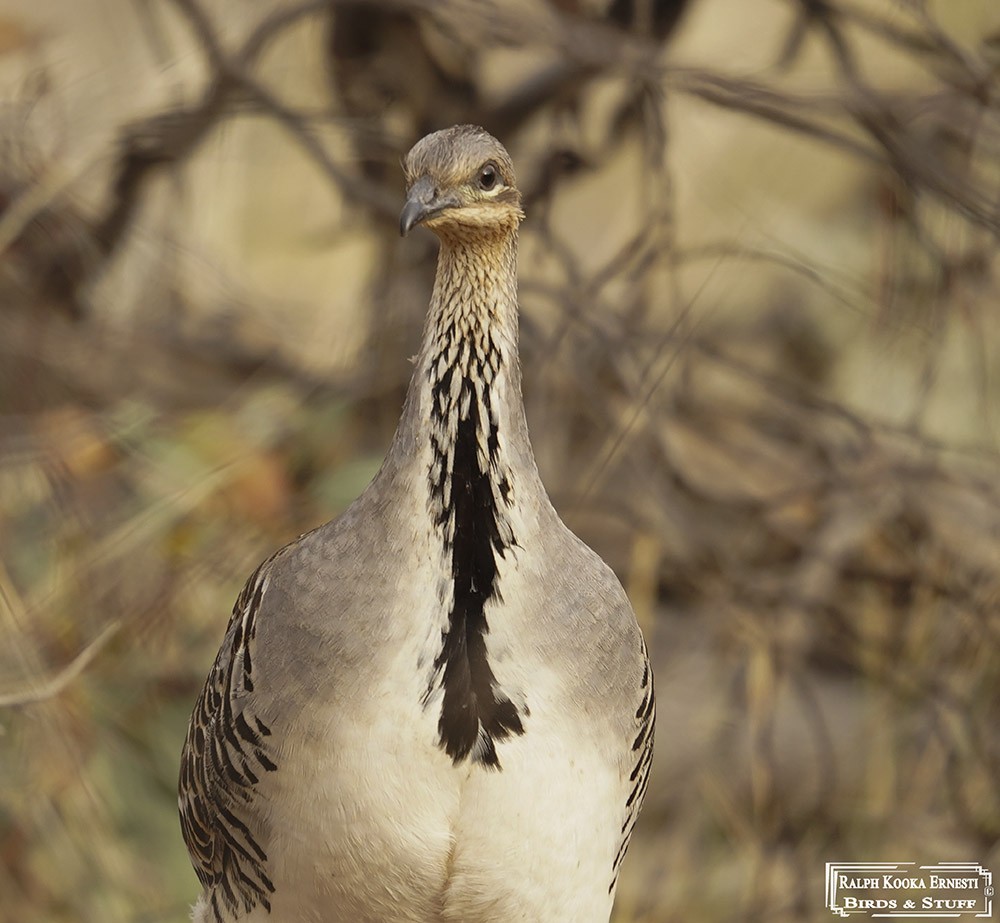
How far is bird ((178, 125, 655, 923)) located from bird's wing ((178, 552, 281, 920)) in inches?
0.4

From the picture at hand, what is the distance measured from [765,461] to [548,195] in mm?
1304

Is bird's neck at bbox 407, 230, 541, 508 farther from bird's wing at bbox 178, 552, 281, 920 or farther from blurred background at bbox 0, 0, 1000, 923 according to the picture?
blurred background at bbox 0, 0, 1000, 923

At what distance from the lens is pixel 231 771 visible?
2.57 m

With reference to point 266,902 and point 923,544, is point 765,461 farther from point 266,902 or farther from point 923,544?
point 266,902

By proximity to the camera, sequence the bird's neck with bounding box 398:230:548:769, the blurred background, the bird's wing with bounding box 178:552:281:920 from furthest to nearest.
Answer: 1. the blurred background
2. the bird's wing with bounding box 178:552:281:920
3. the bird's neck with bounding box 398:230:548:769

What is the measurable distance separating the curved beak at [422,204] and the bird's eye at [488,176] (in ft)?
0.24

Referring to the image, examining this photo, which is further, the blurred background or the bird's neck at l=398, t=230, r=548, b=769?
the blurred background

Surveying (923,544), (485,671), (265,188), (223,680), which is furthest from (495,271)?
(265,188)

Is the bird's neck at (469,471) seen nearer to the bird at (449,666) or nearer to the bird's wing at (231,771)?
the bird at (449,666)

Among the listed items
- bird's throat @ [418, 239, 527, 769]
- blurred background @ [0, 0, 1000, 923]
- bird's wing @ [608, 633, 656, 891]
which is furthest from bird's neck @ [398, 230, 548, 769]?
blurred background @ [0, 0, 1000, 923]

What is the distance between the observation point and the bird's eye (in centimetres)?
235

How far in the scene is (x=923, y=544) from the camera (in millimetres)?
4969

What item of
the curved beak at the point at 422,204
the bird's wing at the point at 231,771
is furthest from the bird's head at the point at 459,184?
the bird's wing at the point at 231,771

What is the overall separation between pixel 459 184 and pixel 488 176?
70 millimetres
